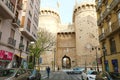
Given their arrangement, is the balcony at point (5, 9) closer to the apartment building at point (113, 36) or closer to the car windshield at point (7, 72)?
the car windshield at point (7, 72)

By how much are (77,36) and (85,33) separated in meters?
2.95

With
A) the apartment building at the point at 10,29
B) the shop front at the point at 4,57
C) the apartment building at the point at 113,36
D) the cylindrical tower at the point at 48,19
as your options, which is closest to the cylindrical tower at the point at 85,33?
the cylindrical tower at the point at 48,19

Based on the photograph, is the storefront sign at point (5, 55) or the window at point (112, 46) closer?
the storefront sign at point (5, 55)

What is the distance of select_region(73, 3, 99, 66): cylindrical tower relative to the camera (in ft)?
147

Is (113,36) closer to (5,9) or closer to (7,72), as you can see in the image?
(5,9)

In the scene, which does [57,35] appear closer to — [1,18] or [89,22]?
[89,22]

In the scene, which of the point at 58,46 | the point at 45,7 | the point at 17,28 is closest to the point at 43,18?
the point at 45,7

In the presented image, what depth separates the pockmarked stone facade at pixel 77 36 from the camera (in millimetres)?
45406

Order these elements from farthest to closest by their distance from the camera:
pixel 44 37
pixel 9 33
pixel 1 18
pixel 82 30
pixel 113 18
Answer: pixel 82 30, pixel 44 37, pixel 113 18, pixel 9 33, pixel 1 18

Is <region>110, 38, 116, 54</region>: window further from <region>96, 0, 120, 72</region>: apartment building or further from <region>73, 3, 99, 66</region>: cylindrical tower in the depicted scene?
<region>73, 3, 99, 66</region>: cylindrical tower

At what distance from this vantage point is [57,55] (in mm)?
50062

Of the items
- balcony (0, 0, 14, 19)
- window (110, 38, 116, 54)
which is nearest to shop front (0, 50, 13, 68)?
A: balcony (0, 0, 14, 19)

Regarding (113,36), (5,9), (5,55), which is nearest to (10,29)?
(5,55)

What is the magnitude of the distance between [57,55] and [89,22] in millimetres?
15652
